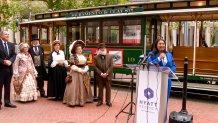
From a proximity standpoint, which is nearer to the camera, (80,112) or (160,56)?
(160,56)

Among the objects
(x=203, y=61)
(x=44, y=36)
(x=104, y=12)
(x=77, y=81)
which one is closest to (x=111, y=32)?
(x=104, y=12)

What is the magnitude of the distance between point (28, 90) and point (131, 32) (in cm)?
434

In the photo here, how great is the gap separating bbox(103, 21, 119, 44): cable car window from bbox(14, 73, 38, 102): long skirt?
3.73 metres

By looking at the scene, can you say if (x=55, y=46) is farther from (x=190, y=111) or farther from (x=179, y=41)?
A: (x=179, y=41)

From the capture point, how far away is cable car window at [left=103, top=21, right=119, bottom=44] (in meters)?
12.0

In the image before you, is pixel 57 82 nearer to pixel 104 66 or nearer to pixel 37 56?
pixel 37 56

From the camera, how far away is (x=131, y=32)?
11.6 metres

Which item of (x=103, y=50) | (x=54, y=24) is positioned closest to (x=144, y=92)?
(x=103, y=50)

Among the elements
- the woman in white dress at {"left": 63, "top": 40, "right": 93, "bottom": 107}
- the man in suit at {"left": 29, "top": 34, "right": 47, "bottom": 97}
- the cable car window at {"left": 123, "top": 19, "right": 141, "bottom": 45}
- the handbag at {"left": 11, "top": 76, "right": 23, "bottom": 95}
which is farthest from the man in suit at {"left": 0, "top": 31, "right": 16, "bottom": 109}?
the cable car window at {"left": 123, "top": 19, "right": 141, "bottom": 45}

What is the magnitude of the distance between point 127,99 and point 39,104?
2761 millimetres

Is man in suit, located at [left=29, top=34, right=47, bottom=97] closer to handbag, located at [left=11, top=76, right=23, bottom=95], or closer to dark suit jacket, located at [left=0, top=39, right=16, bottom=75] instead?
handbag, located at [left=11, top=76, right=23, bottom=95]

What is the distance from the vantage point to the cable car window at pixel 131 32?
11.4m

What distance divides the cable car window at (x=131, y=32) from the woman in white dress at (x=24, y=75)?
3811 millimetres

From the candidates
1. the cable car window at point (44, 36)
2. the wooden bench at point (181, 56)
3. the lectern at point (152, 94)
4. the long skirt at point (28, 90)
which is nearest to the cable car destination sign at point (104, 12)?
the wooden bench at point (181, 56)
